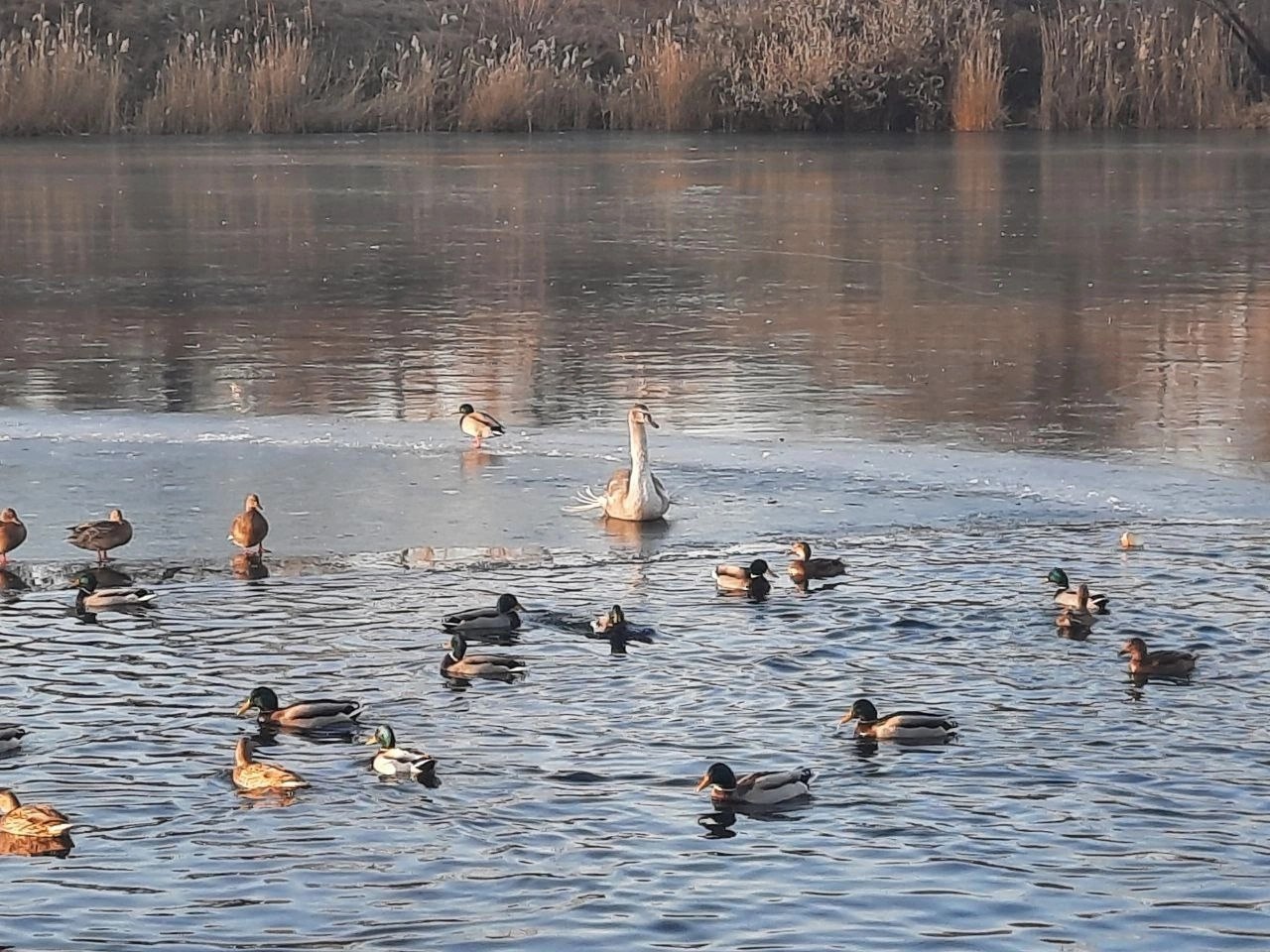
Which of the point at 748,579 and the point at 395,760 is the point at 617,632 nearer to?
the point at 748,579

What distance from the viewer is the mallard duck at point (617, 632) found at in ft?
30.4

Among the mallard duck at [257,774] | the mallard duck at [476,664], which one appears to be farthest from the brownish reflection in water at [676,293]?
the mallard duck at [257,774]

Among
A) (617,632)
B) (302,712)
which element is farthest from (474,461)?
(302,712)

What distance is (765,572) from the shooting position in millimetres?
10094

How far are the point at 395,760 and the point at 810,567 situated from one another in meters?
2.82

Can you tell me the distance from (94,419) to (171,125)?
28.9 metres

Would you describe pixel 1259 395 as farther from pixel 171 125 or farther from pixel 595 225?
pixel 171 125

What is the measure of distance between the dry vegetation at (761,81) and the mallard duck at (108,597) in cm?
3264

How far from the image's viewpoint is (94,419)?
13820 millimetres

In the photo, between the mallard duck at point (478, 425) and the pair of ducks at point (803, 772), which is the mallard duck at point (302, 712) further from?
the mallard duck at point (478, 425)

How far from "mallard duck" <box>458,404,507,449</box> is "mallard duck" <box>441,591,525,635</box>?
3.40 metres

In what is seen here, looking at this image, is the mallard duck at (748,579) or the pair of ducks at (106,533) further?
the pair of ducks at (106,533)

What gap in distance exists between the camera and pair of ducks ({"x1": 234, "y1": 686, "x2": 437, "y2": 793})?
7680mm

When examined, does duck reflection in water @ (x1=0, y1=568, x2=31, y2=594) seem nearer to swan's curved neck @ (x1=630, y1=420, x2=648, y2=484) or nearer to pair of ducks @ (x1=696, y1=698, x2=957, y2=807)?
swan's curved neck @ (x1=630, y1=420, x2=648, y2=484)
